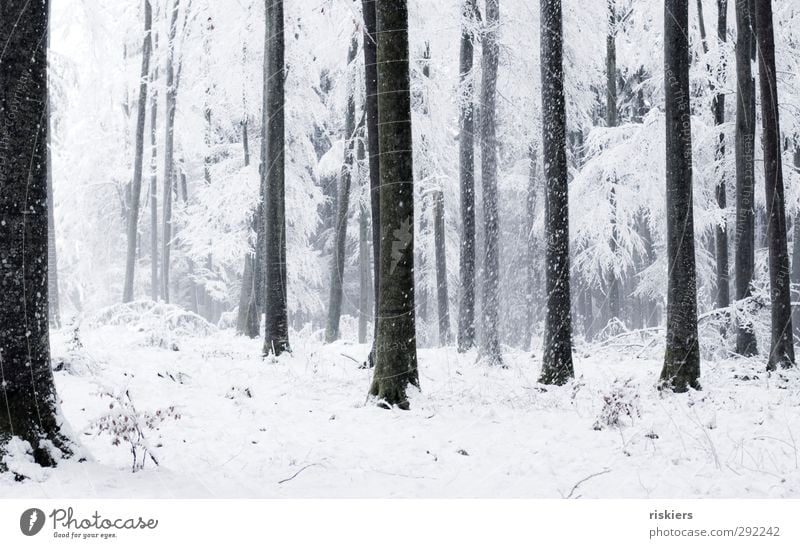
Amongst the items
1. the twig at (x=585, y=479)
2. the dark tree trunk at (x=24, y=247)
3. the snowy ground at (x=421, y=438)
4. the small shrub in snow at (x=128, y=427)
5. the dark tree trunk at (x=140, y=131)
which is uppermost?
the dark tree trunk at (x=140, y=131)

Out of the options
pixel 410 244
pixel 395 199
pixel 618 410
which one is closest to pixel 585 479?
pixel 618 410

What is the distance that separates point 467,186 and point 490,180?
1352mm

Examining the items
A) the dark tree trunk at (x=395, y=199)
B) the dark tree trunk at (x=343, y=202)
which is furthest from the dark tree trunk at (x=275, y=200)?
the dark tree trunk at (x=395, y=199)

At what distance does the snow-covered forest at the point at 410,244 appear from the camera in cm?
459

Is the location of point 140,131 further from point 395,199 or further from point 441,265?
point 395,199

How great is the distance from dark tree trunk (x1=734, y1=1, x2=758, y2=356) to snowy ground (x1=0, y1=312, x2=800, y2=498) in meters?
1.33

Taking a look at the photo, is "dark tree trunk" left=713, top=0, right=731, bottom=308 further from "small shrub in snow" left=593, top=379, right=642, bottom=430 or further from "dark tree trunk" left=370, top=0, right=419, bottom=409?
"dark tree trunk" left=370, top=0, right=419, bottom=409

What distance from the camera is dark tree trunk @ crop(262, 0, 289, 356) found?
11.5 meters

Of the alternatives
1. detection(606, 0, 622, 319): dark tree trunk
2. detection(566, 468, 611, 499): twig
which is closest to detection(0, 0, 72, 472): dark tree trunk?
detection(566, 468, 611, 499): twig

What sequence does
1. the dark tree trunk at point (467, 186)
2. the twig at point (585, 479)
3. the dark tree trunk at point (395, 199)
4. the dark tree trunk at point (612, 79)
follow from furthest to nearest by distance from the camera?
1. the dark tree trunk at point (612, 79)
2. the dark tree trunk at point (467, 186)
3. the dark tree trunk at point (395, 199)
4. the twig at point (585, 479)

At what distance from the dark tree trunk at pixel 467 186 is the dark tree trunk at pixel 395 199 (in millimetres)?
6675

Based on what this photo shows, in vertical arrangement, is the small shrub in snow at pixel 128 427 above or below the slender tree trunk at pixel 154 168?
below

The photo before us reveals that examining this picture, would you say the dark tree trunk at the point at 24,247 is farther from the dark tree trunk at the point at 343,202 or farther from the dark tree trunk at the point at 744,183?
the dark tree trunk at the point at 343,202

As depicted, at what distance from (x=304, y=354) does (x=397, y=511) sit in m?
8.07
